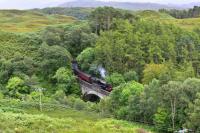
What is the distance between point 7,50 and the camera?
90500mm

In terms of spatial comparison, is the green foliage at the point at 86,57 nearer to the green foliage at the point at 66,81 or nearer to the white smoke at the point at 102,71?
the white smoke at the point at 102,71

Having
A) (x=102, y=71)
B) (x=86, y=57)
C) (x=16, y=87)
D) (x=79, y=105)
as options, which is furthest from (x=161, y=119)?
(x=86, y=57)

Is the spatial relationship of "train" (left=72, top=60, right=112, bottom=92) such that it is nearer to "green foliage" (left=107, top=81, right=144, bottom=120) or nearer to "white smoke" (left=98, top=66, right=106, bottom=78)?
"white smoke" (left=98, top=66, right=106, bottom=78)

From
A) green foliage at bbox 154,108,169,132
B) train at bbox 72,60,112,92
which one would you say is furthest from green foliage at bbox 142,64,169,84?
green foliage at bbox 154,108,169,132

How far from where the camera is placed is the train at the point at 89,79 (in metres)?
79.6

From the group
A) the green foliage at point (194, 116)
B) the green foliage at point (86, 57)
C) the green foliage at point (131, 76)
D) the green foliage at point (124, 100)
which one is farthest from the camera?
the green foliage at point (86, 57)

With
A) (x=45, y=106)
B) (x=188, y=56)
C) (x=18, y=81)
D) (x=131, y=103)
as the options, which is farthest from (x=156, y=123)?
(x=188, y=56)

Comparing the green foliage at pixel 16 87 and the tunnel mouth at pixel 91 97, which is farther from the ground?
the green foliage at pixel 16 87

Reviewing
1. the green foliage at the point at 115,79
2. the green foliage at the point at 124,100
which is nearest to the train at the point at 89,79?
the green foliage at the point at 115,79

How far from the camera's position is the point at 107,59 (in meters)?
82.6

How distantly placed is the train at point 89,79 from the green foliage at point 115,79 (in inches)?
44.9

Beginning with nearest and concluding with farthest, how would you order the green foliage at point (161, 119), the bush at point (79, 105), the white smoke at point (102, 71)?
1. the green foliage at point (161, 119)
2. the bush at point (79, 105)
3. the white smoke at point (102, 71)

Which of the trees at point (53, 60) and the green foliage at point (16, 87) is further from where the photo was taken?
the trees at point (53, 60)

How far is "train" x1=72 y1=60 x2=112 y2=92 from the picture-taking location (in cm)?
7959
